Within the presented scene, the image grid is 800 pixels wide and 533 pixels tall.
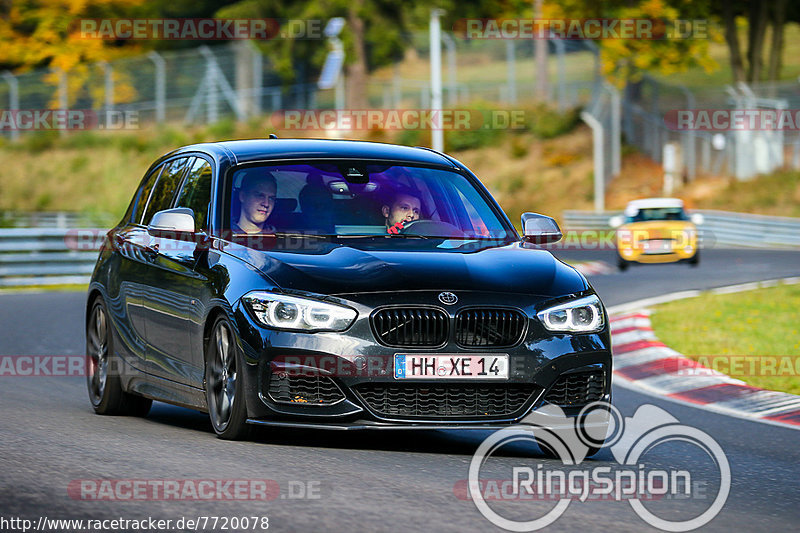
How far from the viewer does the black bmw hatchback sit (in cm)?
768

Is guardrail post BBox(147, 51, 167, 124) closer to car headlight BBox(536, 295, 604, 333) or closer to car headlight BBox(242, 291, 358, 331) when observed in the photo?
car headlight BBox(536, 295, 604, 333)

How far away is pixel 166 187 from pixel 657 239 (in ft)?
70.6

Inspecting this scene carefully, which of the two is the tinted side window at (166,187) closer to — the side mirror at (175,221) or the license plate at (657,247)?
the side mirror at (175,221)

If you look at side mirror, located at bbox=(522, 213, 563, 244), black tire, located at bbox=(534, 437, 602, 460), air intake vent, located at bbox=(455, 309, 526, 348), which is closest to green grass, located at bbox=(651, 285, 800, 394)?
side mirror, located at bbox=(522, 213, 563, 244)

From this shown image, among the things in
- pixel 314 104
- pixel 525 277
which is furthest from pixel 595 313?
pixel 314 104

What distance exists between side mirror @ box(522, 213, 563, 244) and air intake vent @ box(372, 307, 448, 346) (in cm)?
158

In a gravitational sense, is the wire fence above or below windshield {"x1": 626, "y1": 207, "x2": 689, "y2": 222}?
below

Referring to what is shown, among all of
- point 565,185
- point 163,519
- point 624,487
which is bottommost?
point 565,185

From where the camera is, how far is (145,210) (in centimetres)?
1022

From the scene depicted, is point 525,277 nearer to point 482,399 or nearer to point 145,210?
→ point 482,399

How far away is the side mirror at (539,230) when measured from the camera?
9.10 metres

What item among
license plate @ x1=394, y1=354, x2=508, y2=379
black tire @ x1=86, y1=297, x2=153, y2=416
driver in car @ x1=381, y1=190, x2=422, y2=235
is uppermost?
driver in car @ x1=381, y1=190, x2=422, y2=235

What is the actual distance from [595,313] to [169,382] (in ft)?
8.37

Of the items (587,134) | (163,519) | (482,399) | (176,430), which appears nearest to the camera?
(163,519)
